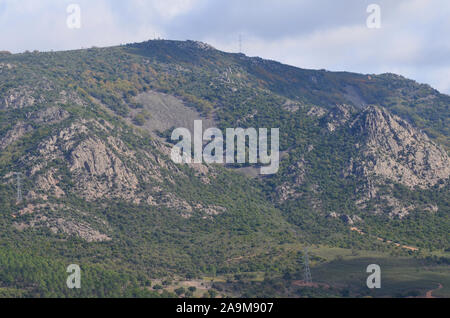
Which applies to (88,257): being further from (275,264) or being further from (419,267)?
(419,267)

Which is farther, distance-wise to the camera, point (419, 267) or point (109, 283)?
point (419, 267)

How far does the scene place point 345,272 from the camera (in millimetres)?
180000
